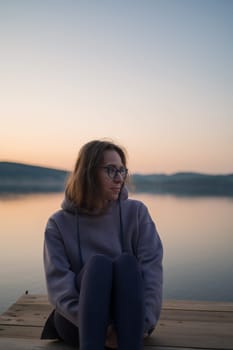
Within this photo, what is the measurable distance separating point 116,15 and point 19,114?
9.00m

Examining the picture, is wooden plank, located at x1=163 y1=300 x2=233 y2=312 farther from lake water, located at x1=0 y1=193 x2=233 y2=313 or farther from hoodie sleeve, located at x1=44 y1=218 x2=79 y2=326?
lake water, located at x1=0 y1=193 x2=233 y2=313

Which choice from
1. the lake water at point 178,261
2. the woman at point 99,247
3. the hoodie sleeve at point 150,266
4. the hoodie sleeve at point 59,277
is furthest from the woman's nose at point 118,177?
the lake water at point 178,261

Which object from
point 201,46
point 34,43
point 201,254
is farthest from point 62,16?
point 201,254

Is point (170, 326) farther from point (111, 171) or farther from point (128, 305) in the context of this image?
point (111, 171)

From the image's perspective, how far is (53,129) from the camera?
19.0 m

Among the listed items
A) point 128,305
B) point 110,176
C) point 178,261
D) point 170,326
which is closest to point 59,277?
point 128,305

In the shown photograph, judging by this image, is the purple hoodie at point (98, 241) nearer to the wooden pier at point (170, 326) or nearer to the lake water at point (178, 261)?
the wooden pier at point (170, 326)

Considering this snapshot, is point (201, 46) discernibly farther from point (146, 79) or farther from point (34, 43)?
point (34, 43)

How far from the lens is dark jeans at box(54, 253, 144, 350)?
3.70 ft

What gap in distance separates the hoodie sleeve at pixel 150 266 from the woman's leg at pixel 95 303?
21cm

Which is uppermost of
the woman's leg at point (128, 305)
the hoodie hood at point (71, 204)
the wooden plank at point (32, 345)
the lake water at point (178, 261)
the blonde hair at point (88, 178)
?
the blonde hair at point (88, 178)

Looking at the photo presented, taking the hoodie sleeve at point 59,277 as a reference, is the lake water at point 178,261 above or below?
below

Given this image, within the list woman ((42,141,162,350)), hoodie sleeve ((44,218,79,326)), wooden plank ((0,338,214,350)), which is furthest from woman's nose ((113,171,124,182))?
wooden plank ((0,338,214,350))

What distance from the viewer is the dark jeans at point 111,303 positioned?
113 cm
